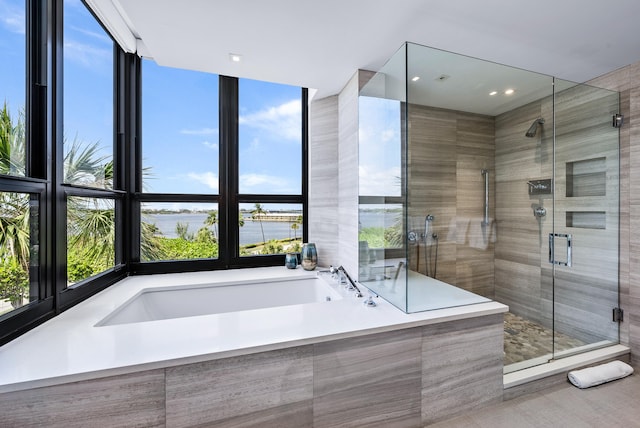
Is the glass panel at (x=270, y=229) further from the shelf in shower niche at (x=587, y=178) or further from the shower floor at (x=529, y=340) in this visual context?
the shelf in shower niche at (x=587, y=178)

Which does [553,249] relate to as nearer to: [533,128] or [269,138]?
[533,128]

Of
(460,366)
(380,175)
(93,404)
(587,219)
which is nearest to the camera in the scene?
(93,404)

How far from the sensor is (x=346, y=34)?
5.43 feet

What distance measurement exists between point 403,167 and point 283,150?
4.71 feet

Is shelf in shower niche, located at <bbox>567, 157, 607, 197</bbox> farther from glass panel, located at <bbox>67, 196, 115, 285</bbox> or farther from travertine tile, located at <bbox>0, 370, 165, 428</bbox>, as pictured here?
glass panel, located at <bbox>67, 196, 115, 285</bbox>

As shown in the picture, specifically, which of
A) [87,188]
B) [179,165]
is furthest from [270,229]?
[87,188]

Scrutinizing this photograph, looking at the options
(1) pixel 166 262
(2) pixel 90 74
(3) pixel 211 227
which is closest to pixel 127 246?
(1) pixel 166 262

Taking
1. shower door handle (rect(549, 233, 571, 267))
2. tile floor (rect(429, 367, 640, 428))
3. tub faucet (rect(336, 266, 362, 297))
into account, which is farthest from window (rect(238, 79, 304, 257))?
shower door handle (rect(549, 233, 571, 267))

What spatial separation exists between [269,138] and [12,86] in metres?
1.73

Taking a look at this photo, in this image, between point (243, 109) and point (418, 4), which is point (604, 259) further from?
point (243, 109)

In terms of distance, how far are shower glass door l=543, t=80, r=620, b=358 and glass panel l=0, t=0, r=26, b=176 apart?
3.42m

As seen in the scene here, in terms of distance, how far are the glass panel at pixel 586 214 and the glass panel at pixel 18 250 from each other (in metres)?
3.43

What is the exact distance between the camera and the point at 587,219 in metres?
2.20

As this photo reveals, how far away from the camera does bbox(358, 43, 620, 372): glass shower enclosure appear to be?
1720 millimetres
